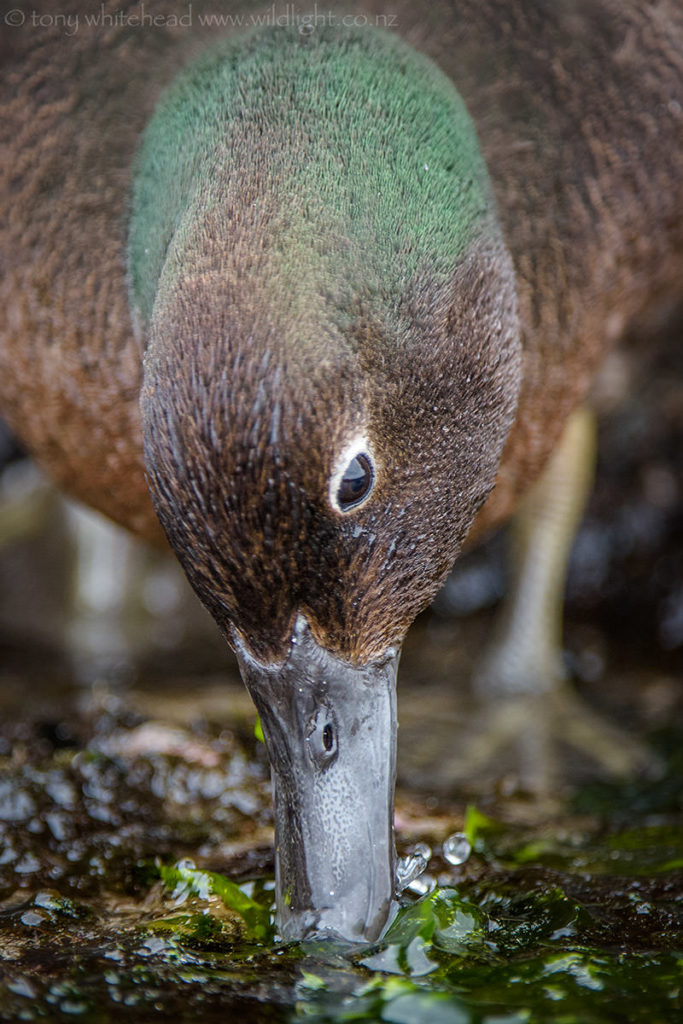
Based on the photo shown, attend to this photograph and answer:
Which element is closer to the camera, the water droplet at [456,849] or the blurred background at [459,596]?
the water droplet at [456,849]

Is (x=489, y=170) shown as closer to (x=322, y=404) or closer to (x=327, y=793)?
(x=322, y=404)

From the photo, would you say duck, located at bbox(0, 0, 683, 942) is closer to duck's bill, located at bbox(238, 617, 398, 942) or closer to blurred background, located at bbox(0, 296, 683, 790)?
duck's bill, located at bbox(238, 617, 398, 942)

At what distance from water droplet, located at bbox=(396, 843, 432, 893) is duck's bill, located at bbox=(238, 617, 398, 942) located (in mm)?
164

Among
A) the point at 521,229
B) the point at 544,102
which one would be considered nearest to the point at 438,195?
the point at 521,229

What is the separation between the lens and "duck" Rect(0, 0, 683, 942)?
226cm

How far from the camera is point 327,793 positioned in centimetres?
242

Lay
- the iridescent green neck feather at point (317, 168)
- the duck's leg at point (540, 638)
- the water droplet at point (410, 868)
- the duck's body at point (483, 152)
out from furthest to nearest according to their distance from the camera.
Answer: the duck's leg at point (540, 638), the duck's body at point (483, 152), the water droplet at point (410, 868), the iridescent green neck feather at point (317, 168)

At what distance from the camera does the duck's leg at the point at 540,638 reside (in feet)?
14.6

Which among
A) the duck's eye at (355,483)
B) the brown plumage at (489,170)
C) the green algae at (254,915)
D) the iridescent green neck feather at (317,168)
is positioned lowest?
the green algae at (254,915)

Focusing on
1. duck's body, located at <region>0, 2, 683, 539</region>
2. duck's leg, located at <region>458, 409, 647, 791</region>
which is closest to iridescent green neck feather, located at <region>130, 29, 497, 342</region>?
duck's body, located at <region>0, 2, 683, 539</region>

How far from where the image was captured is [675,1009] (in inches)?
83.0

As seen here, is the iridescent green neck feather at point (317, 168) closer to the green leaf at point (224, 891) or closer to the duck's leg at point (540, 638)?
the green leaf at point (224, 891)

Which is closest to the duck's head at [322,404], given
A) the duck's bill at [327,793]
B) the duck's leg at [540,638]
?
the duck's bill at [327,793]

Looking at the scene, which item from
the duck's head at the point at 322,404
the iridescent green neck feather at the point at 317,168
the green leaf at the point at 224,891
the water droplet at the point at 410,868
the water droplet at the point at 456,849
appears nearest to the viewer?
the duck's head at the point at 322,404
